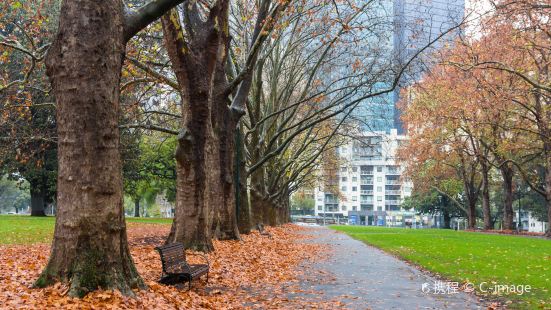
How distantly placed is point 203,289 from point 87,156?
329 centimetres

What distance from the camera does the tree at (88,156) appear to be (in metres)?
7.21

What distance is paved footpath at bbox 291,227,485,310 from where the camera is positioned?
8578 mm

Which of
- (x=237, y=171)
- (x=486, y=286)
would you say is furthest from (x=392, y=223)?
(x=486, y=286)

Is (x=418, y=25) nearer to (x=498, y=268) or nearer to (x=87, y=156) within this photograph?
(x=498, y=268)

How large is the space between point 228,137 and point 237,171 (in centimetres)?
356

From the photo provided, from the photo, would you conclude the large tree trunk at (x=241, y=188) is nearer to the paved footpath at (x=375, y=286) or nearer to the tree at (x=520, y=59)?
the paved footpath at (x=375, y=286)

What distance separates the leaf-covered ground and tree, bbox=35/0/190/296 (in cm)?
36

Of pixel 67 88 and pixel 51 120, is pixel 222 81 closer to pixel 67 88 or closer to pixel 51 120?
pixel 67 88

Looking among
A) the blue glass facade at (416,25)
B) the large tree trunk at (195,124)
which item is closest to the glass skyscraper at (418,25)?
the blue glass facade at (416,25)

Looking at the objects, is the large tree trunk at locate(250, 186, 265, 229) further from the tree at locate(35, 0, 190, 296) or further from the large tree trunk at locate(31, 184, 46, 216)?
the large tree trunk at locate(31, 184, 46, 216)

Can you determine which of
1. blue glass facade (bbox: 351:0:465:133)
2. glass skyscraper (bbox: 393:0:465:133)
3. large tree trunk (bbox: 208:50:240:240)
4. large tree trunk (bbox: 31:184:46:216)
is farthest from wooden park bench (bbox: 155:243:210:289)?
large tree trunk (bbox: 31:184:46:216)

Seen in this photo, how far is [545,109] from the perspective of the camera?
28453mm

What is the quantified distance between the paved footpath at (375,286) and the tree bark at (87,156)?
3495mm

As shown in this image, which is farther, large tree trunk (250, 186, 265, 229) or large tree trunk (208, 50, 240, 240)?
large tree trunk (250, 186, 265, 229)
